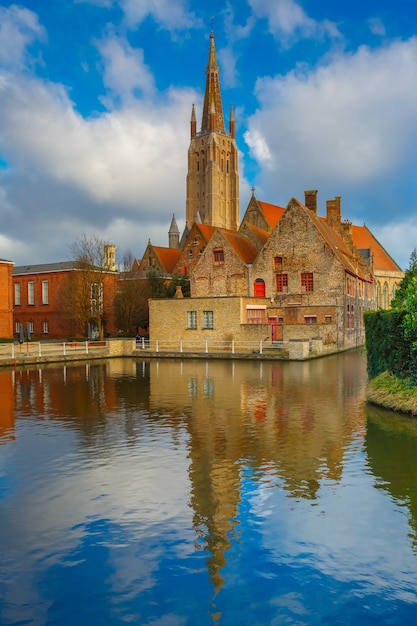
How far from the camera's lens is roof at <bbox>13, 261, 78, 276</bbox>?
52297 mm

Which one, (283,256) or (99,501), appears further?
(283,256)

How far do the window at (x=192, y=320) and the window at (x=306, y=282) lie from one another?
25.5ft

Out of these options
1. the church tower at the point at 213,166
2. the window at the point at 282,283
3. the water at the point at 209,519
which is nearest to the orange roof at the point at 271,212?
the window at the point at 282,283

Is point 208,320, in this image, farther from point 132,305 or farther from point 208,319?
point 132,305

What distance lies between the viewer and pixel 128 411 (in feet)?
46.5

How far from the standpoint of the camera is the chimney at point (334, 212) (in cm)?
4878

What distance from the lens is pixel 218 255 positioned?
42.4 meters

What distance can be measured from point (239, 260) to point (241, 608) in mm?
37071

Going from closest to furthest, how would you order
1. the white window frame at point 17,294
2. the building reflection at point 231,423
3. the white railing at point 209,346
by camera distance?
the building reflection at point 231,423
the white railing at point 209,346
the white window frame at point 17,294

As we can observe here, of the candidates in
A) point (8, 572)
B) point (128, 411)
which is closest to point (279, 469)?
point (8, 572)

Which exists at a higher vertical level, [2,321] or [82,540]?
[2,321]

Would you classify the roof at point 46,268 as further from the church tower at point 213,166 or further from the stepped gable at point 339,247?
the church tower at point 213,166

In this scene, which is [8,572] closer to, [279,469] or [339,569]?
[339,569]

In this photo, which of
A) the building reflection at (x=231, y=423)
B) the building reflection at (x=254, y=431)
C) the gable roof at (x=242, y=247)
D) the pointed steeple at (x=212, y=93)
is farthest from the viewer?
the pointed steeple at (x=212, y=93)
